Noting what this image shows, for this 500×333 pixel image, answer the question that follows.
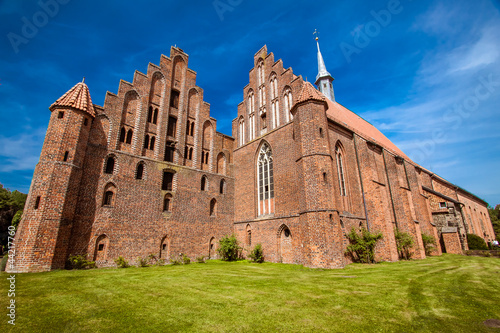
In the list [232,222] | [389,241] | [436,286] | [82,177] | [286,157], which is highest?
[286,157]

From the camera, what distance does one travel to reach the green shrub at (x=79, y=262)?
1216cm

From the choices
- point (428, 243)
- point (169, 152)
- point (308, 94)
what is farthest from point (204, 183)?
point (428, 243)

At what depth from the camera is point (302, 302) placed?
6.16m

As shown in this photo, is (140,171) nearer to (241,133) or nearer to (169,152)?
(169,152)

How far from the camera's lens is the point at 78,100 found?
1386cm

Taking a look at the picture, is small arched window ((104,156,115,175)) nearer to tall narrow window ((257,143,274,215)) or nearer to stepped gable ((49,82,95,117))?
stepped gable ((49,82,95,117))

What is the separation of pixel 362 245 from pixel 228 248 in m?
9.73

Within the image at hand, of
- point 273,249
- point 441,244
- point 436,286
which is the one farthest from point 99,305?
point 441,244

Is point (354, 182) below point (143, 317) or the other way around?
the other way around

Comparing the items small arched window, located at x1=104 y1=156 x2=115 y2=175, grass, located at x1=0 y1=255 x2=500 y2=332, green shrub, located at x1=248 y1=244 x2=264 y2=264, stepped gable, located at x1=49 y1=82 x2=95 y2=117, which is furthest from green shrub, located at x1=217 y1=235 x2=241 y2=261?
stepped gable, located at x1=49 y1=82 x2=95 y2=117

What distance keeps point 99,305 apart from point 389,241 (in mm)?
17350

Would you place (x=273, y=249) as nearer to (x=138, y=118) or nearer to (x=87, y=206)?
(x=87, y=206)

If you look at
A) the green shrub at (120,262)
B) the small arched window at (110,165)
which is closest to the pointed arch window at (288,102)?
the small arched window at (110,165)

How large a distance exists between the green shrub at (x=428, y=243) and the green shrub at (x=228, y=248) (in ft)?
57.2
